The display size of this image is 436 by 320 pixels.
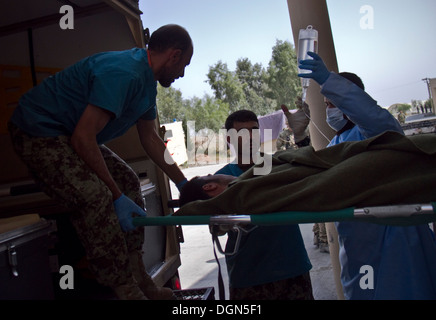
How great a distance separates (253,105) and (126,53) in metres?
38.8

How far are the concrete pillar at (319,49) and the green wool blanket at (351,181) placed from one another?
1.72 metres

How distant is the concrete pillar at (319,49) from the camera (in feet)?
10.3

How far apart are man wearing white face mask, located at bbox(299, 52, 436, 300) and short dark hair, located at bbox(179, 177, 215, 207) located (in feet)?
2.45

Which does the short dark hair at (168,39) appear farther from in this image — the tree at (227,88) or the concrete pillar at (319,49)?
the tree at (227,88)

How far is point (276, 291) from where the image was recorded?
175cm

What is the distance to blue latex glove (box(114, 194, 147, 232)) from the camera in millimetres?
1695

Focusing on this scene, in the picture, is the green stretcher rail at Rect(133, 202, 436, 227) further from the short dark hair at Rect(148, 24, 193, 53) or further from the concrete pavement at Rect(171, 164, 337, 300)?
the concrete pavement at Rect(171, 164, 337, 300)

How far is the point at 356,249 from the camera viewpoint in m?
1.89

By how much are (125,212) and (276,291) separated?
0.78 meters

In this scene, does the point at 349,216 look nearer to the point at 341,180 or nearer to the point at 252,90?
the point at 341,180

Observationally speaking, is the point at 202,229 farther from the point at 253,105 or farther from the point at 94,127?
the point at 253,105

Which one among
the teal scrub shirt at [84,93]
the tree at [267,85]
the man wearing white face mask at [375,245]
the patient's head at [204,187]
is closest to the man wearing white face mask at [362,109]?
the man wearing white face mask at [375,245]

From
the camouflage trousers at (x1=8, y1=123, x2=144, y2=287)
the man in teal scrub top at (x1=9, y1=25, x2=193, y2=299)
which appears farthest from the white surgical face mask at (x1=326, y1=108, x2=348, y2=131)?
the camouflage trousers at (x1=8, y1=123, x2=144, y2=287)
